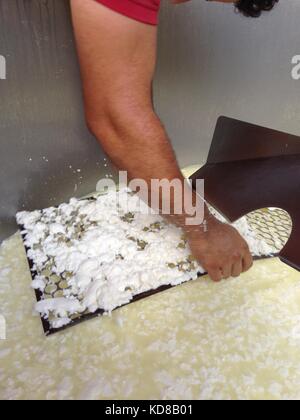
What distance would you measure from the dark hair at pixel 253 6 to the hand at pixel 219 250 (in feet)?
2.32

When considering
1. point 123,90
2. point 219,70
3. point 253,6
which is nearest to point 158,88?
point 219,70

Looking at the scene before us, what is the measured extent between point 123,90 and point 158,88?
54 cm

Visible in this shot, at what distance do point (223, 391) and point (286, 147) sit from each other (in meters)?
0.89

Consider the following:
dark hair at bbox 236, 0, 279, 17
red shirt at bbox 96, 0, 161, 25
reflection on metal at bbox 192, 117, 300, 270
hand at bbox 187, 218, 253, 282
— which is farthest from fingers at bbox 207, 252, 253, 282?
dark hair at bbox 236, 0, 279, 17

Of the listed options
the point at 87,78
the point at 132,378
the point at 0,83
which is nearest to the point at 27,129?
the point at 0,83

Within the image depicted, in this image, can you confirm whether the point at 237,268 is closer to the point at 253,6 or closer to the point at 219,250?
the point at 219,250

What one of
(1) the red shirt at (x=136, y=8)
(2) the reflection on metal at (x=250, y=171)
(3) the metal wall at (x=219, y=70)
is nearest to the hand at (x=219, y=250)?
(2) the reflection on metal at (x=250, y=171)

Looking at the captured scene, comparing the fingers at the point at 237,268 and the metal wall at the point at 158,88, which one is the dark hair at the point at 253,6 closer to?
the metal wall at the point at 158,88

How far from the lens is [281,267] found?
0.90 m

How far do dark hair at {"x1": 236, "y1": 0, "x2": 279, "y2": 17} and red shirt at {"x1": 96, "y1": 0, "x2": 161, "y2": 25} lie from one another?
1.94ft

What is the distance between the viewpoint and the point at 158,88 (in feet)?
3.86

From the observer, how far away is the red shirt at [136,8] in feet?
1.99

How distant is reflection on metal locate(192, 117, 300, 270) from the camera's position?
3.47 ft

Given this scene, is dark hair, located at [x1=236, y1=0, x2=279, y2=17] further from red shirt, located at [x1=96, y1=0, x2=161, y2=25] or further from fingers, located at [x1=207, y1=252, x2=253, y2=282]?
fingers, located at [x1=207, y1=252, x2=253, y2=282]
